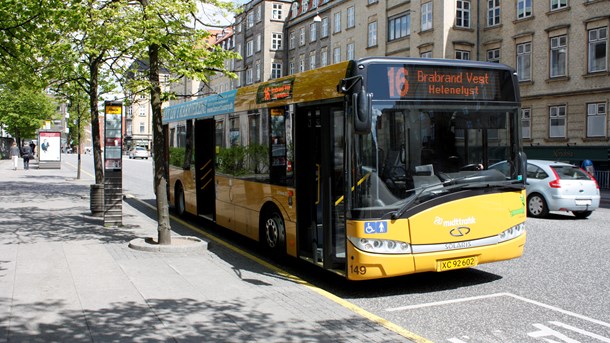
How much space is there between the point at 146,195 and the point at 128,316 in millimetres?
16022

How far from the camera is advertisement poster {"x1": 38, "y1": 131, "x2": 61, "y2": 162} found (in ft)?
139

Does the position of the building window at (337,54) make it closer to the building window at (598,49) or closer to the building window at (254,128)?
the building window at (598,49)

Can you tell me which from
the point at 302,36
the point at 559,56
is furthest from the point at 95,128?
the point at 302,36

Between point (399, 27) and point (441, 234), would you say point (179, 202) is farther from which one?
point (399, 27)

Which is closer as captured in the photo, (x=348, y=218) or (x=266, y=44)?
Answer: (x=348, y=218)

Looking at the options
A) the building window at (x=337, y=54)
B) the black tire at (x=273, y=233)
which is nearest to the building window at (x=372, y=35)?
the building window at (x=337, y=54)

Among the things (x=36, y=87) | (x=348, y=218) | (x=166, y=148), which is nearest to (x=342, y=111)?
(x=348, y=218)

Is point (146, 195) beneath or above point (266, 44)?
beneath

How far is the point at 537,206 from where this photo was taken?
52.3 ft

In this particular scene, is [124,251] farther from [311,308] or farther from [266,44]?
[266,44]

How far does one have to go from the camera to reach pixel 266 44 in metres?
65.0

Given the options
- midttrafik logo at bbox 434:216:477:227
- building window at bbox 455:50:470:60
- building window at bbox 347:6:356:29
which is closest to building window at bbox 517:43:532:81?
building window at bbox 455:50:470:60

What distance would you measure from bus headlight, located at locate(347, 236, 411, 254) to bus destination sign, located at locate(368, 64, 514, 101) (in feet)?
5.21

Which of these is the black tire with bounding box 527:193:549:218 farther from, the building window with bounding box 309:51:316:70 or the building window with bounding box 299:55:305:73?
the building window with bounding box 299:55:305:73
